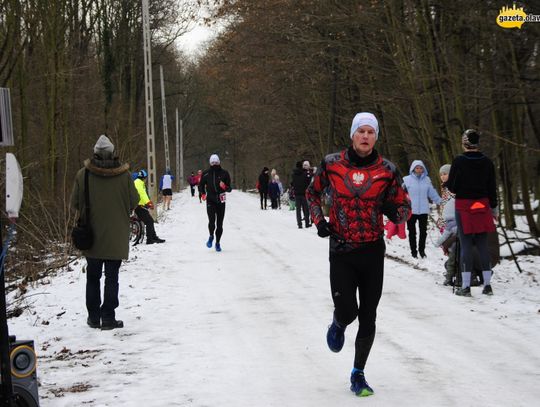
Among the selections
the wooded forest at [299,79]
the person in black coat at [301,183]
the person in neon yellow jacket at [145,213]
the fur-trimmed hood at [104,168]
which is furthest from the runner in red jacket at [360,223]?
the person in black coat at [301,183]

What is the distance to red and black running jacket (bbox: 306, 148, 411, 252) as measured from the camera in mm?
5219

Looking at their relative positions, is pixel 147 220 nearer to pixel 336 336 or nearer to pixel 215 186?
pixel 215 186

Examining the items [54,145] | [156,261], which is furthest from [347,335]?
[54,145]

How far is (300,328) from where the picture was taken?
767 cm

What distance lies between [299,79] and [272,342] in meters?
21.5

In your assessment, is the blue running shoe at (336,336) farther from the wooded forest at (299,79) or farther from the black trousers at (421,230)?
the black trousers at (421,230)

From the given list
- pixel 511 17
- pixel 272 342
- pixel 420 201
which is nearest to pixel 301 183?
pixel 420 201

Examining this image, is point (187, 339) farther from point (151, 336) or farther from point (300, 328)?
point (300, 328)

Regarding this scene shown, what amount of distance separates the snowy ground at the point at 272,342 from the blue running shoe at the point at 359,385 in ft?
0.25

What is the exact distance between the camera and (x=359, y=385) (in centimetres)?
527

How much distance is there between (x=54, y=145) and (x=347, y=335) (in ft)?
49.8

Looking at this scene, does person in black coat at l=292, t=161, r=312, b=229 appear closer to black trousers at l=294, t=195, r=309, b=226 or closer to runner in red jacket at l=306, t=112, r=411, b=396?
black trousers at l=294, t=195, r=309, b=226

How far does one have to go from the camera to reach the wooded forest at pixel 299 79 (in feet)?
44.8

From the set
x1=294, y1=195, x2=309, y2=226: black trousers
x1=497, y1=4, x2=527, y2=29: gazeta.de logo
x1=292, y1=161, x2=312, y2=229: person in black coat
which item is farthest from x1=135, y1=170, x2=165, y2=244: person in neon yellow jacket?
x1=497, y1=4, x2=527, y2=29: gazeta.de logo
